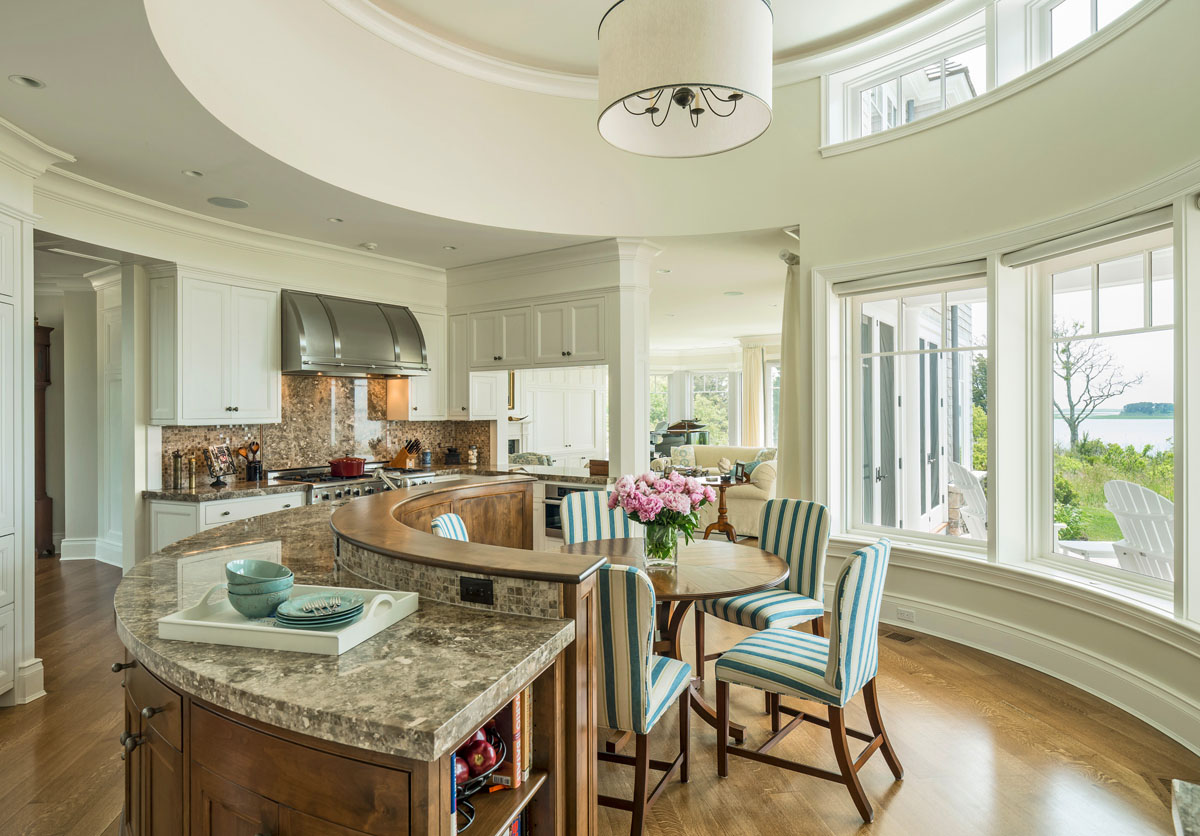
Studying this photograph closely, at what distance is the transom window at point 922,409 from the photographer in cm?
405

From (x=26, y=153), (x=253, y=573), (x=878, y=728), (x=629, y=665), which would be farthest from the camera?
(x=26, y=153)

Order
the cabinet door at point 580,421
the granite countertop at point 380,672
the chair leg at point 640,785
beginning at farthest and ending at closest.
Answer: the cabinet door at point 580,421 < the chair leg at point 640,785 < the granite countertop at point 380,672

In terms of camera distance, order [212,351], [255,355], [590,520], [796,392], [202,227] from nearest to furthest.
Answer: [590,520] < [202,227] < [212,351] < [796,392] < [255,355]

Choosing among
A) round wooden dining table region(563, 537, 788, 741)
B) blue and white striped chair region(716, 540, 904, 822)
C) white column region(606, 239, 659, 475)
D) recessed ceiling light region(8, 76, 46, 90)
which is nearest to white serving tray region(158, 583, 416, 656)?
round wooden dining table region(563, 537, 788, 741)

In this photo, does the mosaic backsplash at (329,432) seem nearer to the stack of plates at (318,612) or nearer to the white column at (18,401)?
the white column at (18,401)

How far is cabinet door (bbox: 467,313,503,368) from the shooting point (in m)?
5.93

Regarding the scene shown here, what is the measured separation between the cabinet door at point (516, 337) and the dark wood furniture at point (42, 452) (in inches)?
173

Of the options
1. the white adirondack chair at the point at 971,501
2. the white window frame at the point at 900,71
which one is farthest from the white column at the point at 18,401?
the white adirondack chair at the point at 971,501

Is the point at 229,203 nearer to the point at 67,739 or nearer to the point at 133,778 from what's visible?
the point at 67,739

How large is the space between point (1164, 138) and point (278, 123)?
4.18m

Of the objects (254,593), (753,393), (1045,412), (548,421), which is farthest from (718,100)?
(753,393)

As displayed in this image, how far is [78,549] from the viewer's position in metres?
6.12

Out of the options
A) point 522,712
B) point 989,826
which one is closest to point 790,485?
point 989,826

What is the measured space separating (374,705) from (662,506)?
1714 millimetres
